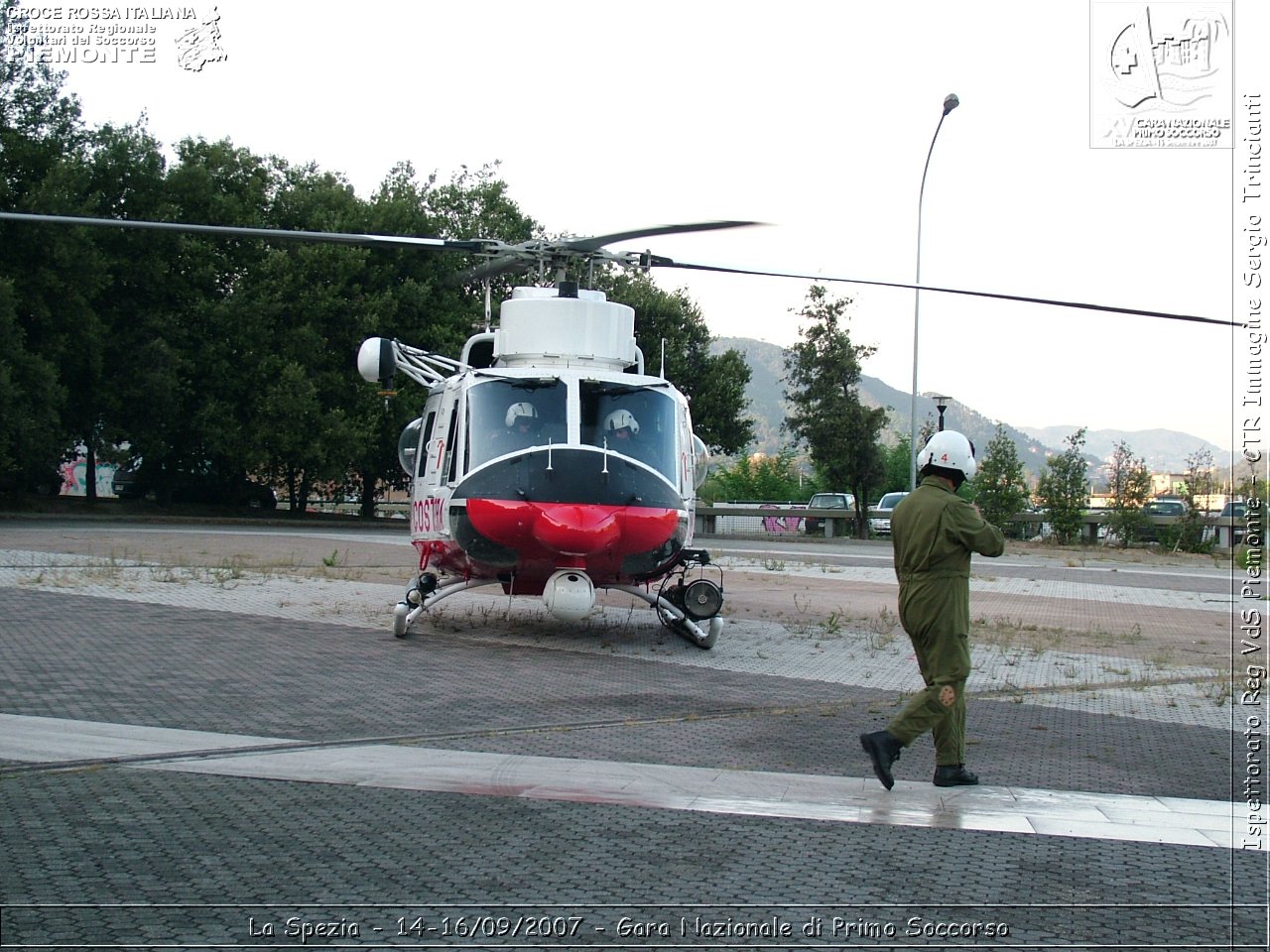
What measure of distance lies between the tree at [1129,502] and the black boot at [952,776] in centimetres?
3518

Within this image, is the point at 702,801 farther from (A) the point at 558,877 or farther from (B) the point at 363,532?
(B) the point at 363,532

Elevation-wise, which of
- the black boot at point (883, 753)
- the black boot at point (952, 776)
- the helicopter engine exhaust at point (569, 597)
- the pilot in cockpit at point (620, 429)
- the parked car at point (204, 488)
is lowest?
the black boot at point (952, 776)

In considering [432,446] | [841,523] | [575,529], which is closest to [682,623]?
[575,529]

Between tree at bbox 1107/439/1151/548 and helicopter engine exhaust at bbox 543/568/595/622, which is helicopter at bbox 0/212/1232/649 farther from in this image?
tree at bbox 1107/439/1151/548

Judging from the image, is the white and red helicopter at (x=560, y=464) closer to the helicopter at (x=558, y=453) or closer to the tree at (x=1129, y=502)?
the helicopter at (x=558, y=453)

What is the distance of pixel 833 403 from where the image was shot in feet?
161

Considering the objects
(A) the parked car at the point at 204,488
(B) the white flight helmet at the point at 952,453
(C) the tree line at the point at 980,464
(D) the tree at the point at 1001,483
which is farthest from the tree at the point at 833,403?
(B) the white flight helmet at the point at 952,453

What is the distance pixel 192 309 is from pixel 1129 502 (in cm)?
3198

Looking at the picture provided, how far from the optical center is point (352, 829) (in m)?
5.70

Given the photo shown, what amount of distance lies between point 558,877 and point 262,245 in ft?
143

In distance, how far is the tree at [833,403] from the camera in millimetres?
48656

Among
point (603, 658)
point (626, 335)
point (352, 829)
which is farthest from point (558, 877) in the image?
point (626, 335)

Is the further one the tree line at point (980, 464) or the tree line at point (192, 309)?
the tree line at point (980, 464)

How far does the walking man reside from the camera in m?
6.72
